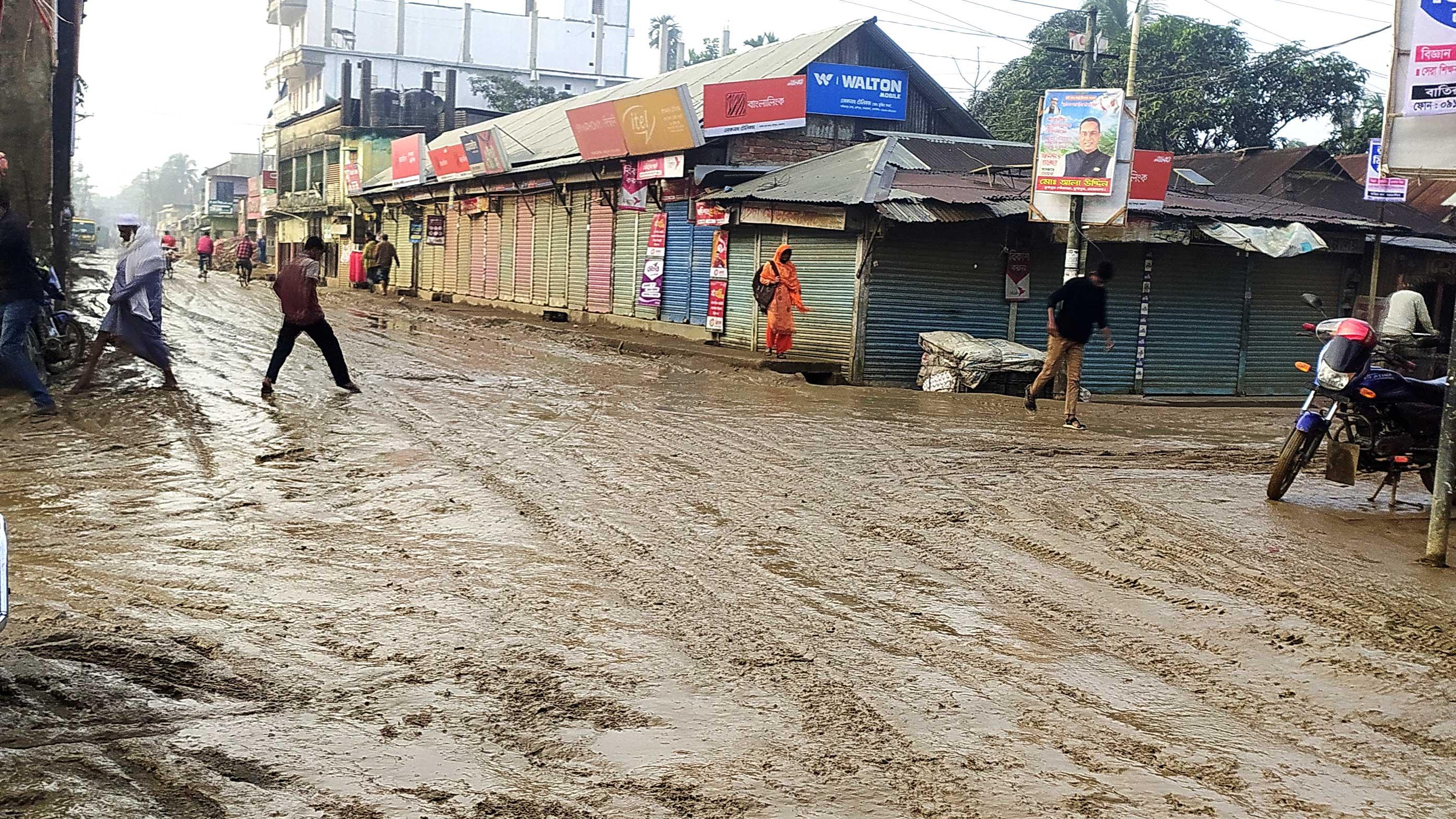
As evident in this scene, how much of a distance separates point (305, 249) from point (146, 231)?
1432 millimetres

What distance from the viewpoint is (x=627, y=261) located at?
81.1 ft

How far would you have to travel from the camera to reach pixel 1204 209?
58.3 ft

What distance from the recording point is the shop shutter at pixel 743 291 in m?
19.2

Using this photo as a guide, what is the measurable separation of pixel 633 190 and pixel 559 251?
217 inches

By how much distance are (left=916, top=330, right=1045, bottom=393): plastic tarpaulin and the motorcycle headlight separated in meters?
7.91

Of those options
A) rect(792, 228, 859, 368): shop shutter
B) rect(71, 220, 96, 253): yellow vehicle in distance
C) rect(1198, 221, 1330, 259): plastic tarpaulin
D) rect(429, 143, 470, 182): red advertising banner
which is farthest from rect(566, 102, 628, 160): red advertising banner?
rect(71, 220, 96, 253): yellow vehicle in distance

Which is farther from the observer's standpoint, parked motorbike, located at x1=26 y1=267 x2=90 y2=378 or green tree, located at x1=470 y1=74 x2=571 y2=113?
green tree, located at x1=470 y1=74 x2=571 y2=113

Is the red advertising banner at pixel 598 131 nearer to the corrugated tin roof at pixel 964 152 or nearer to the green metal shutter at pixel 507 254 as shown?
the corrugated tin roof at pixel 964 152

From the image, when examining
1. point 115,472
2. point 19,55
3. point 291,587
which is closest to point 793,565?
point 291,587

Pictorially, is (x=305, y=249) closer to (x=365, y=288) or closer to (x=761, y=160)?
(x=761, y=160)

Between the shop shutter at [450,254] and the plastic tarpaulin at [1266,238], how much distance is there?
75.7ft

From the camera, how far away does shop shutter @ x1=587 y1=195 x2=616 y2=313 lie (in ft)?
83.7

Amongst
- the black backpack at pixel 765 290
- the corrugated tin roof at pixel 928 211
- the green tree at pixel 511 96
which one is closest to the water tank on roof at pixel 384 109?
the green tree at pixel 511 96

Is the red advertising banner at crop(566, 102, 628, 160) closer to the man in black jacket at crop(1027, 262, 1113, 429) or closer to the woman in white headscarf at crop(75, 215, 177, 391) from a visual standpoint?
the woman in white headscarf at crop(75, 215, 177, 391)
